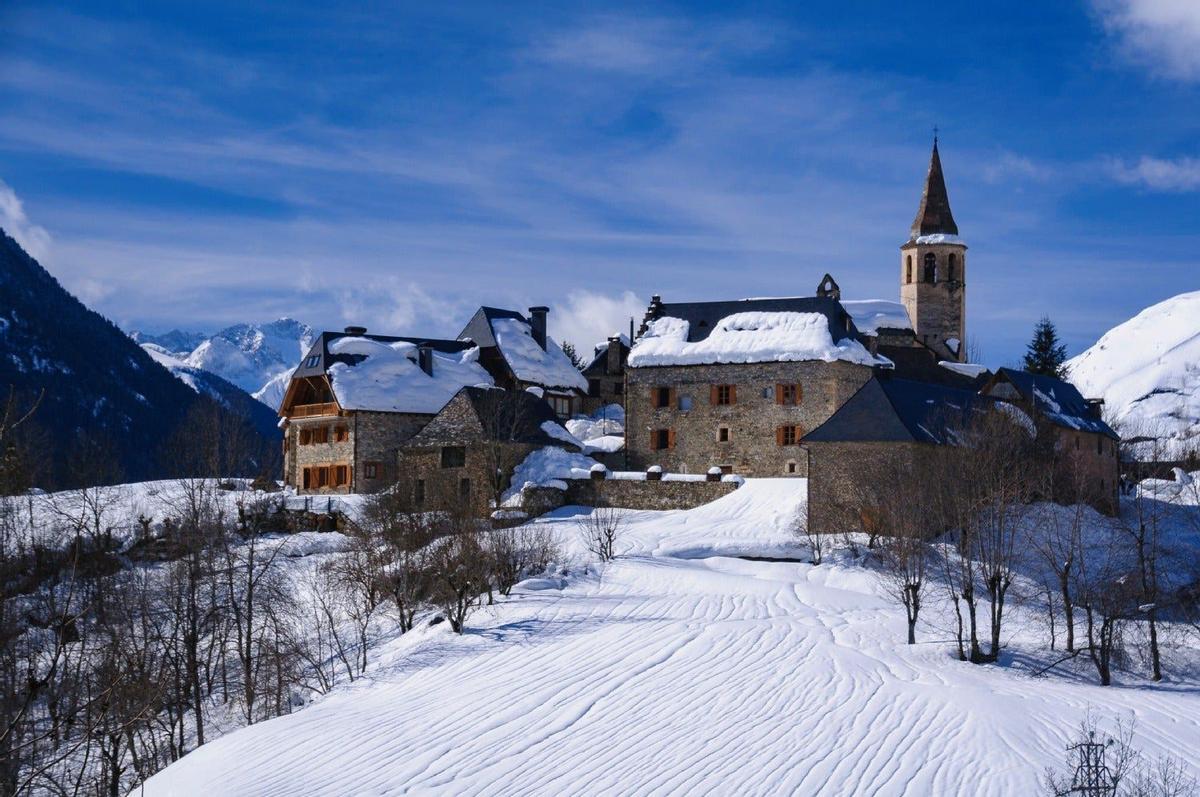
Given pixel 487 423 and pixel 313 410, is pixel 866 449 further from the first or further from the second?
pixel 313 410

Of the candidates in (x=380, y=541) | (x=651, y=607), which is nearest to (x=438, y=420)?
(x=380, y=541)

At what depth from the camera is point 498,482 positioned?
4731 cm

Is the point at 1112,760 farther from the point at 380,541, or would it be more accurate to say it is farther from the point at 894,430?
the point at 380,541

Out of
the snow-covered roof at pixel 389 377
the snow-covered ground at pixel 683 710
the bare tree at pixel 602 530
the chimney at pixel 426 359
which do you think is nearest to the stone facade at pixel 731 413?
the bare tree at pixel 602 530

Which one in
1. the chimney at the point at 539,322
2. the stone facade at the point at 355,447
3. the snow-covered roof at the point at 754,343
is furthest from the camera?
→ the chimney at the point at 539,322

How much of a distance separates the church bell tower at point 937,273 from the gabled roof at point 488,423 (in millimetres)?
32731

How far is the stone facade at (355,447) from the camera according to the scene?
53312mm

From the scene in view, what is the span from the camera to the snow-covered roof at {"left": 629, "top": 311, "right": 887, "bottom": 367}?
5153 cm

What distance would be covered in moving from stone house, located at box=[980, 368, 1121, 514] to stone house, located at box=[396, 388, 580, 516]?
1741cm

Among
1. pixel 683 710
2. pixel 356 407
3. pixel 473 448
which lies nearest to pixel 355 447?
pixel 356 407

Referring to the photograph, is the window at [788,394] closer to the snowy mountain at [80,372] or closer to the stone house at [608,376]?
the stone house at [608,376]

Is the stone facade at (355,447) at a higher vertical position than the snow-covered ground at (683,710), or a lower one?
higher

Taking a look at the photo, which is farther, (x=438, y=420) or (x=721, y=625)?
(x=438, y=420)

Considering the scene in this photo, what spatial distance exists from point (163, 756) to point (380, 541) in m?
12.1
